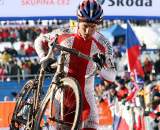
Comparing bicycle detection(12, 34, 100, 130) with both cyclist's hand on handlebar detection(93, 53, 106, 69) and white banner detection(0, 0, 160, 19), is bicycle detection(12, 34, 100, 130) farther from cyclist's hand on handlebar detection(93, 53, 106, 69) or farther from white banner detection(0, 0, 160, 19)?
white banner detection(0, 0, 160, 19)

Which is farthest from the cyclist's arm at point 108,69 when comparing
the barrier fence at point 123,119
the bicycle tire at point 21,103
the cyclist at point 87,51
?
the barrier fence at point 123,119

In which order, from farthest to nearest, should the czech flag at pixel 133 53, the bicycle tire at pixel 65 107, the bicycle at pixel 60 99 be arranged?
the czech flag at pixel 133 53, the bicycle at pixel 60 99, the bicycle tire at pixel 65 107

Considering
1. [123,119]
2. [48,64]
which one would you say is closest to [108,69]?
[48,64]

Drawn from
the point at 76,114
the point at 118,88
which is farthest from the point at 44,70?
the point at 118,88

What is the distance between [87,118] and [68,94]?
1.45ft

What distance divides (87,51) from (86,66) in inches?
6.9

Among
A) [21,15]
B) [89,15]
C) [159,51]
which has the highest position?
[89,15]

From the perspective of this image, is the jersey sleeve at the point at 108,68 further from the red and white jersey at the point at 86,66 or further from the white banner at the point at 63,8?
the white banner at the point at 63,8


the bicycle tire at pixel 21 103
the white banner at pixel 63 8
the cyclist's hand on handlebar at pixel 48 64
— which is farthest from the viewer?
the white banner at pixel 63 8

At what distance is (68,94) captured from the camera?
20.4ft

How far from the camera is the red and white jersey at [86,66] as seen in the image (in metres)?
6.54

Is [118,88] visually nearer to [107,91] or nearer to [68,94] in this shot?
[107,91]

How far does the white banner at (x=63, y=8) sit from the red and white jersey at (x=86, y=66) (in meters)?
7.29

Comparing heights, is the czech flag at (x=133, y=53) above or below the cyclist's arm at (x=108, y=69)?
below
